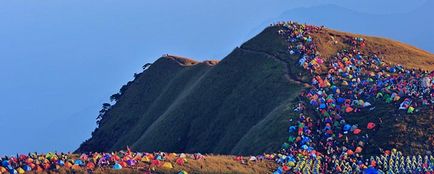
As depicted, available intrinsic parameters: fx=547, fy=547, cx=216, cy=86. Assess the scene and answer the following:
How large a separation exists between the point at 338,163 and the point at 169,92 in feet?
243

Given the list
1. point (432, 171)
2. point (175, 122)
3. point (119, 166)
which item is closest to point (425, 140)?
point (432, 171)

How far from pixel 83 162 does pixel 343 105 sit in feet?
114

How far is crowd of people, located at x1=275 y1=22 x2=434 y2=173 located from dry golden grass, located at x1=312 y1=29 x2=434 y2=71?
2.09 metres

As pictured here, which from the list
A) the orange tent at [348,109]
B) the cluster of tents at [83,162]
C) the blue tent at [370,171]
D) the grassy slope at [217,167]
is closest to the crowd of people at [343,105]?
the orange tent at [348,109]

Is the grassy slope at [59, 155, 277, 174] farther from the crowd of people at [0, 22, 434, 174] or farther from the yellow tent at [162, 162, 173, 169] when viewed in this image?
the crowd of people at [0, 22, 434, 174]

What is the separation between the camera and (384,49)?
306 ft

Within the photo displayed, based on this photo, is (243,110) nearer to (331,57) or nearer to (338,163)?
(331,57)

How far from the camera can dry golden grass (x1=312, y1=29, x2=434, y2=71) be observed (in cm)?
8831

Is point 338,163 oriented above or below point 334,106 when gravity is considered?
below

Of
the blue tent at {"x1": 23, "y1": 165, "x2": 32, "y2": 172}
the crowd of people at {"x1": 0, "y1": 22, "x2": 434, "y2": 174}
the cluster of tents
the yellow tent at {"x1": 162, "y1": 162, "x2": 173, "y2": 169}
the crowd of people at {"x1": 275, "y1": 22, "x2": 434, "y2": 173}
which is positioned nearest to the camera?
the blue tent at {"x1": 23, "y1": 165, "x2": 32, "y2": 172}

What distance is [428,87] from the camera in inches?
2581

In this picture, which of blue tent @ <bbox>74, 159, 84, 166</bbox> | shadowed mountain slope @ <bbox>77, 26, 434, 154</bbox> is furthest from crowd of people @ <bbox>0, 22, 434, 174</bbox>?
shadowed mountain slope @ <bbox>77, 26, 434, 154</bbox>

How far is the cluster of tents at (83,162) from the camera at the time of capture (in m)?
45.0

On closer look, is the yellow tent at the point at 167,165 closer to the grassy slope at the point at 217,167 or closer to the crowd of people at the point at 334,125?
the crowd of people at the point at 334,125
